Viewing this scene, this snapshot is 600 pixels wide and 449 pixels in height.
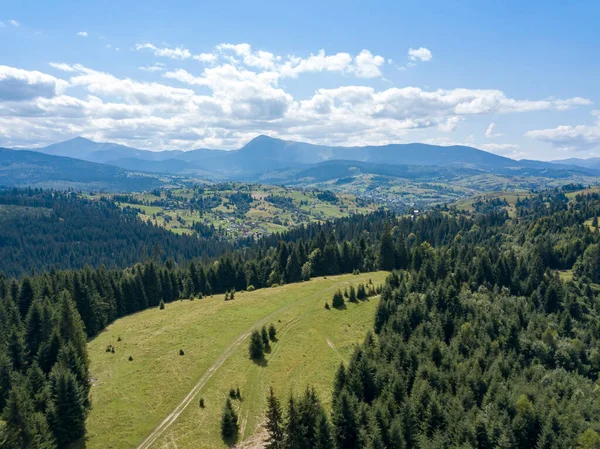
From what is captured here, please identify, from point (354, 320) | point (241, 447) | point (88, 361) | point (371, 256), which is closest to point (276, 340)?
point (354, 320)

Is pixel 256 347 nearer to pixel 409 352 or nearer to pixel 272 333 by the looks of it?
pixel 272 333

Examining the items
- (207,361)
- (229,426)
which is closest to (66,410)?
(229,426)

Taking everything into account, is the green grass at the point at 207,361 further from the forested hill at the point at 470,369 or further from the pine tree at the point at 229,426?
the forested hill at the point at 470,369

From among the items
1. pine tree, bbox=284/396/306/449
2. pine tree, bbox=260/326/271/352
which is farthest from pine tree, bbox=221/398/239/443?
pine tree, bbox=260/326/271/352

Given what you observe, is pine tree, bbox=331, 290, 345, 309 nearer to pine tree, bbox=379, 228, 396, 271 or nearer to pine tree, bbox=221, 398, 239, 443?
pine tree, bbox=379, 228, 396, 271

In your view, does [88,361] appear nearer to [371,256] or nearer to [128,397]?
[128,397]

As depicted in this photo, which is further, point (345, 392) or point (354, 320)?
point (354, 320)
